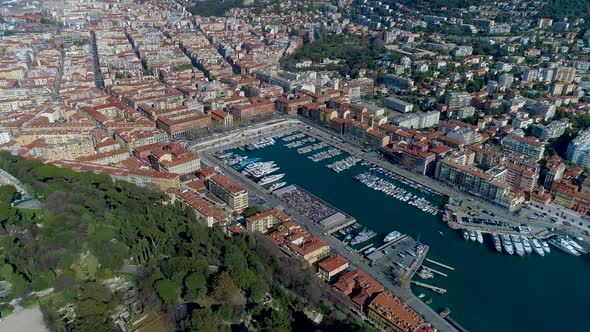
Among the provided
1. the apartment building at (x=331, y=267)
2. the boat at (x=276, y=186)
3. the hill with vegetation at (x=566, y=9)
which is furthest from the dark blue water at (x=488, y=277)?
the hill with vegetation at (x=566, y=9)

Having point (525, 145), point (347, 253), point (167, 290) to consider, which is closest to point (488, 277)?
point (347, 253)

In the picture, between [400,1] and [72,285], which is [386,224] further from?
[400,1]

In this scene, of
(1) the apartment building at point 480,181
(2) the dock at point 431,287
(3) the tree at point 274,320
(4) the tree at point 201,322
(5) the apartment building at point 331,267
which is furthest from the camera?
(1) the apartment building at point 480,181

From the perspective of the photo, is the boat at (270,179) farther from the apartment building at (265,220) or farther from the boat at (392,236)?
the boat at (392,236)

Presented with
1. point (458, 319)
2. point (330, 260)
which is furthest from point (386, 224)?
point (458, 319)

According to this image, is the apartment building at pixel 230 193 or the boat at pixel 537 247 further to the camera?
the apartment building at pixel 230 193

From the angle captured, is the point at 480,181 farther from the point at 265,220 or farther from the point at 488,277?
the point at 265,220
